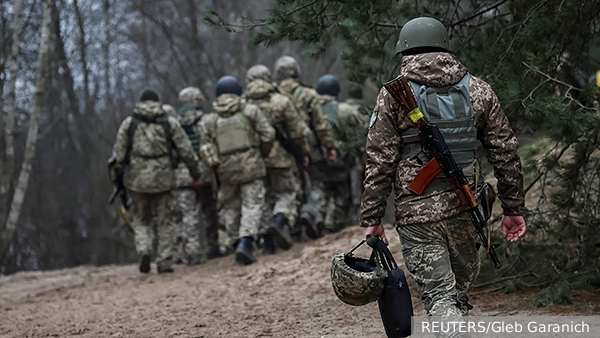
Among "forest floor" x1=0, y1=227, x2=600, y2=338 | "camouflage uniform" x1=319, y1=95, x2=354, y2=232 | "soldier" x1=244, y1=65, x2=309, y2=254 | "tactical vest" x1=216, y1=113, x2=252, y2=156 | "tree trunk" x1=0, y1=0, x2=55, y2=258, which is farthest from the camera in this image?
"tree trunk" x1=0, y1=0, x2=55, y2=258

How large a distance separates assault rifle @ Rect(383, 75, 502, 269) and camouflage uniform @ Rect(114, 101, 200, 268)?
5955 mm

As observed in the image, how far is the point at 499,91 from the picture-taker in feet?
15.3

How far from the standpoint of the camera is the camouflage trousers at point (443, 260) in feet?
11.0

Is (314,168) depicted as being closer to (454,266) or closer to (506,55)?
(506,55)

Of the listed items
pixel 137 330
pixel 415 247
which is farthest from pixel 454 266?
pixel 137 330

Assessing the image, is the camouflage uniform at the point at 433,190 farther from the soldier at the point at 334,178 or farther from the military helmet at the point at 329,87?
the military helmet at the point at 329,87

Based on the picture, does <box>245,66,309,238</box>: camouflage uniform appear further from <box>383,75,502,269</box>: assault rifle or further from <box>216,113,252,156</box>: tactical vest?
<box>383,75,502,269</box>: assault rifle

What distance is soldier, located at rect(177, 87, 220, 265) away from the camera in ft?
32.8

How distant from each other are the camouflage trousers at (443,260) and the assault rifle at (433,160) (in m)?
0.10

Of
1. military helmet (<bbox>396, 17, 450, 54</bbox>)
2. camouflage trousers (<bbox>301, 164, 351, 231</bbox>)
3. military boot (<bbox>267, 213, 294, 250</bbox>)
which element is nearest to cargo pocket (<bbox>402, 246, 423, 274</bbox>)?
military helmet (<bbox>396, 17, 450, 54</bbox>)

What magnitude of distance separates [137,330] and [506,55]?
11.9ft

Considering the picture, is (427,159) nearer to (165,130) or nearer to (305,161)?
(165,130)

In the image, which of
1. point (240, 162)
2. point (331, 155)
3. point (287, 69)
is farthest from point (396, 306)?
point (287, 69)

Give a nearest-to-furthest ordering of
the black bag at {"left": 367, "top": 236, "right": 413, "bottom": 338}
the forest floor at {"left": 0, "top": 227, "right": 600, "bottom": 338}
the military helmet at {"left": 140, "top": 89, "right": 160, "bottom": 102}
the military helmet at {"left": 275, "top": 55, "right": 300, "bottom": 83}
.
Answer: the black bag at {"left": 367, "top": 236, "right": 413, "bottom": 338}, the forest floor at {"left": 0, "top": 227, "right": 600, "bottom": 338}, the military helmet at {"left": 140, "top": 89, "right": 160, "bottom": 102}, the military helmet at {"left": 275, "top": 55, "right": 300, "bottom": 83}
